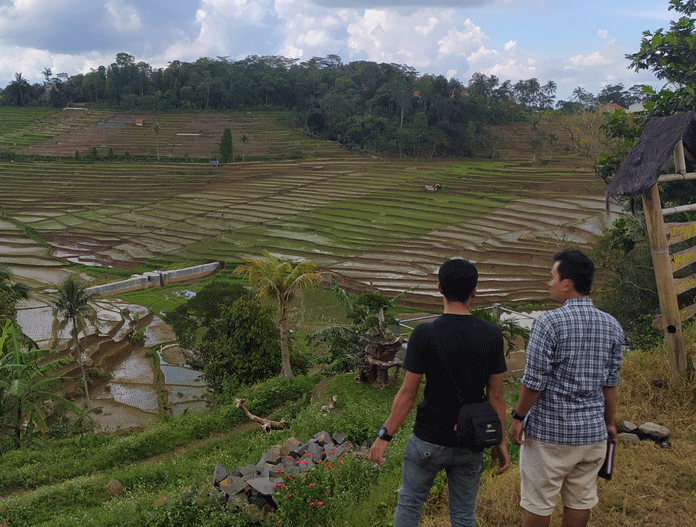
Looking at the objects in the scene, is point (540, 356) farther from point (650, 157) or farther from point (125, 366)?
point (125, 366)

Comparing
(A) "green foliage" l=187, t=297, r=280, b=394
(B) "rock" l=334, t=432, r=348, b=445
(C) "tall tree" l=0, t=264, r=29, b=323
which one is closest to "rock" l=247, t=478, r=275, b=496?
(B) "rock" l=334, t=432, r=348, b=445

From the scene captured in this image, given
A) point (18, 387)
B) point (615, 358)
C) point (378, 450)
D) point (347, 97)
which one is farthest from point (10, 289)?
point (347, 97)

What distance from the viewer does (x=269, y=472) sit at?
4.20 meters

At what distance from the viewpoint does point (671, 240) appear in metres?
4.13

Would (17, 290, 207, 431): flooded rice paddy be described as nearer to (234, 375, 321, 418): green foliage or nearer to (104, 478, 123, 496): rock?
(234, 375, 321, 418): green foliage

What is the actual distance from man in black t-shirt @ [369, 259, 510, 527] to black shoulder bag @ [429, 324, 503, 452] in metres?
0.03

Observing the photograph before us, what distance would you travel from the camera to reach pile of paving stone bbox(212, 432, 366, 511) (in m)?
3.96

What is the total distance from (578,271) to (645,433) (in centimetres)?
196

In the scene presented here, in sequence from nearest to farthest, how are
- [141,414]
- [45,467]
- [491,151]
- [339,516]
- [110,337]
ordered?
[339,516] → [45,467] → [141,414] → [110,337] → [491,151]

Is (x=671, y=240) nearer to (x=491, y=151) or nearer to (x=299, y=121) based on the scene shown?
(x=491, y=151)

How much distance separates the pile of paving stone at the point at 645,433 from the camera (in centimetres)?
381

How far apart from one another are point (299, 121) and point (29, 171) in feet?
102

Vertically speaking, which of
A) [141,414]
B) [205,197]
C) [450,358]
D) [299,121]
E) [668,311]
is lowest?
[141,414]

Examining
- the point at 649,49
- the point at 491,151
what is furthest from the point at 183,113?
the point at 649,49
